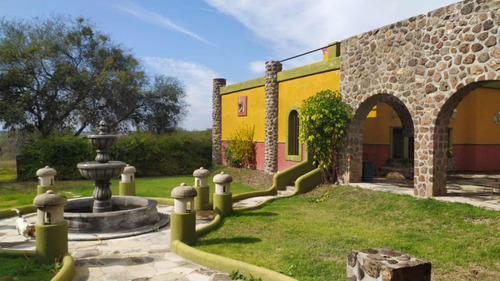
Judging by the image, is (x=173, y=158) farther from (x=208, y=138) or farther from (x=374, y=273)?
(x=374, y=273)

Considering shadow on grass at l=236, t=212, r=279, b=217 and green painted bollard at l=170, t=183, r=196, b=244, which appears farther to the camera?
shadow on grass at l=236, t=212, r=279, b=217

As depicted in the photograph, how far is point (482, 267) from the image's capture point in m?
5.67

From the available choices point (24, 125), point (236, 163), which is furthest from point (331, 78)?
point (24, 125)

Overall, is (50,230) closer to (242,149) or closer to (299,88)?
(299,88)

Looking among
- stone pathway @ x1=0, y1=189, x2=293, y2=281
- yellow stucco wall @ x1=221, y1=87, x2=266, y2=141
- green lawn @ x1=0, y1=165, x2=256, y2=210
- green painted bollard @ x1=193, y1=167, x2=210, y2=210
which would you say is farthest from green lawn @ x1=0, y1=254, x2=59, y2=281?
yellow stucco wall @ x1=221, y1=87, x2=266, y2=141

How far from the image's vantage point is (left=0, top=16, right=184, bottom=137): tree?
20.2 m

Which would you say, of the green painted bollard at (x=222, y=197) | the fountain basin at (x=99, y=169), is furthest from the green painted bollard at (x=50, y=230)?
the green painted bollard at (x=222, y=197)

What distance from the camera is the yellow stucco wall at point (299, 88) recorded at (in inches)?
523

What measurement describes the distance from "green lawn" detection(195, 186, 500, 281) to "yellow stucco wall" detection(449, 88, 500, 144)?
29.8 feet

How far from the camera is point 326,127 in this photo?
12.2 meters

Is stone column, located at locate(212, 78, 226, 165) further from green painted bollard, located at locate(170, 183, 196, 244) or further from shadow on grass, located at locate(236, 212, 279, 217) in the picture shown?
green painted bollard, located at locate(170, 183, 196, 244)

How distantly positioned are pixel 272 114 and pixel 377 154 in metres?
4.99

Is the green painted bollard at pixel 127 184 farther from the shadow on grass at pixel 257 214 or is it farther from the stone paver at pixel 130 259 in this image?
the shadow on grass at pixel 257 214

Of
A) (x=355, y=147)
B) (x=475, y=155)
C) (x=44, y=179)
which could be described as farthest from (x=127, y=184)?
(x=475, y=155)
